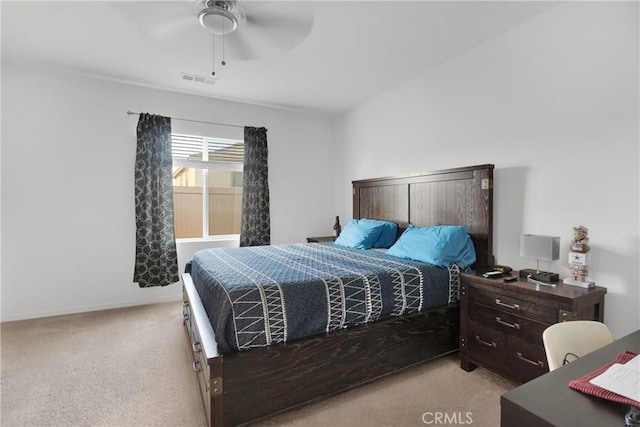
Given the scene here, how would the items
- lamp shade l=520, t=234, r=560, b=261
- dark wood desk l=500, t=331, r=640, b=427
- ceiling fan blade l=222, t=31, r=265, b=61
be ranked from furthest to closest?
ceiling fan blade l=222, t=31, r=265, b=61 → lamp shade l=520, t=234, r=560, b=261 → dark wood desk l=500, t=331, r=640, b=427

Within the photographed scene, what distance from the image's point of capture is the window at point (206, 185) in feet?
12.8

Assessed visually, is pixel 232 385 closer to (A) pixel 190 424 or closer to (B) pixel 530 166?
(A) pixel 190 424

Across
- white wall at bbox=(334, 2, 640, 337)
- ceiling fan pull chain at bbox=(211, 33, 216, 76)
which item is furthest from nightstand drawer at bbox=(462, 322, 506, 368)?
ceiling fan pull chain at bbox=(211, 33, 216, 76)

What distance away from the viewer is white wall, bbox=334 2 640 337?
71.9 inches

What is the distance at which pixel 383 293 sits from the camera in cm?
202

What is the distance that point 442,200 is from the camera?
2.87m

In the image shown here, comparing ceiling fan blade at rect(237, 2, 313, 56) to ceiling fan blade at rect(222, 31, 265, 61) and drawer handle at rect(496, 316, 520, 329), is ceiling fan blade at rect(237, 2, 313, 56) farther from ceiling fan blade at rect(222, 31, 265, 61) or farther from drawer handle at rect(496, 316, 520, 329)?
drawer handle at rect(496, 316, 520, 329)

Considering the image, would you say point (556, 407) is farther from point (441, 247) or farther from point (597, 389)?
point (441, 247)

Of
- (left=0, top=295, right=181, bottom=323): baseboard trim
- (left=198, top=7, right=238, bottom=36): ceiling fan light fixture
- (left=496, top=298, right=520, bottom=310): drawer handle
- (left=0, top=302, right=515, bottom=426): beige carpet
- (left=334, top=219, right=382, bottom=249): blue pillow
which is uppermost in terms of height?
(left=198, top=7, right=238, bottom=36): ceiling fan light fixture

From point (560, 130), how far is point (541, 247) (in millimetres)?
850

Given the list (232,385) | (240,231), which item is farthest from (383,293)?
(240,231)

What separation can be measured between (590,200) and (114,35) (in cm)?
378

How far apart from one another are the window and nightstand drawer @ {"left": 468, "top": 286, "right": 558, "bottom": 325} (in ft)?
10.3

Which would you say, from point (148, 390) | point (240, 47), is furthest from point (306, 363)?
point (240, 47)
